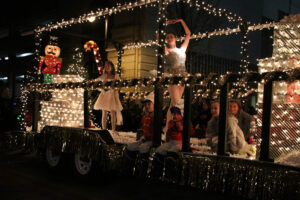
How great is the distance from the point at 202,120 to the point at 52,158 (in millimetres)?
3911

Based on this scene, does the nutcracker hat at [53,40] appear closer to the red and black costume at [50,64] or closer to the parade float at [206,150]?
the red and black costume at [50,64]

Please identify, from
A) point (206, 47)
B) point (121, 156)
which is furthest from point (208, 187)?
point (206, 47)

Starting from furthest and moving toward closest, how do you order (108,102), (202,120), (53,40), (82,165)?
(53,40) < (202,120) < (108,102) < (82,165)

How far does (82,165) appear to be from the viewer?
5859 millimetres

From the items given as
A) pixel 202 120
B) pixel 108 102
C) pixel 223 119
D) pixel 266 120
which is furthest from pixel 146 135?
pixel 202 120

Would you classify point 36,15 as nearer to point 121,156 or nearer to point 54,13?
point 54,13

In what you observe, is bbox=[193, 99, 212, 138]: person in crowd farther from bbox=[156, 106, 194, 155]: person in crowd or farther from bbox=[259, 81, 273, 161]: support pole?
bbox=[259, 81, 273, 161]: support pole

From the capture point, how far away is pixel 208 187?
4.20m

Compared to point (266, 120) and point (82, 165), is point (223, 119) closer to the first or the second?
point (266, 120)

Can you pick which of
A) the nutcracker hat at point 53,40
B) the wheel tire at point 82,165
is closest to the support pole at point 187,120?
the wheel tire at point 82,165

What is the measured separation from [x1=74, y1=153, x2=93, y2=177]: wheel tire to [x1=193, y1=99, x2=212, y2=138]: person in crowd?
3322mm

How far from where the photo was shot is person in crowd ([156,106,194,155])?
187 inches

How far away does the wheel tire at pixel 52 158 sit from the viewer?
6337 mm

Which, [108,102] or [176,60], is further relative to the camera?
[108,102]
